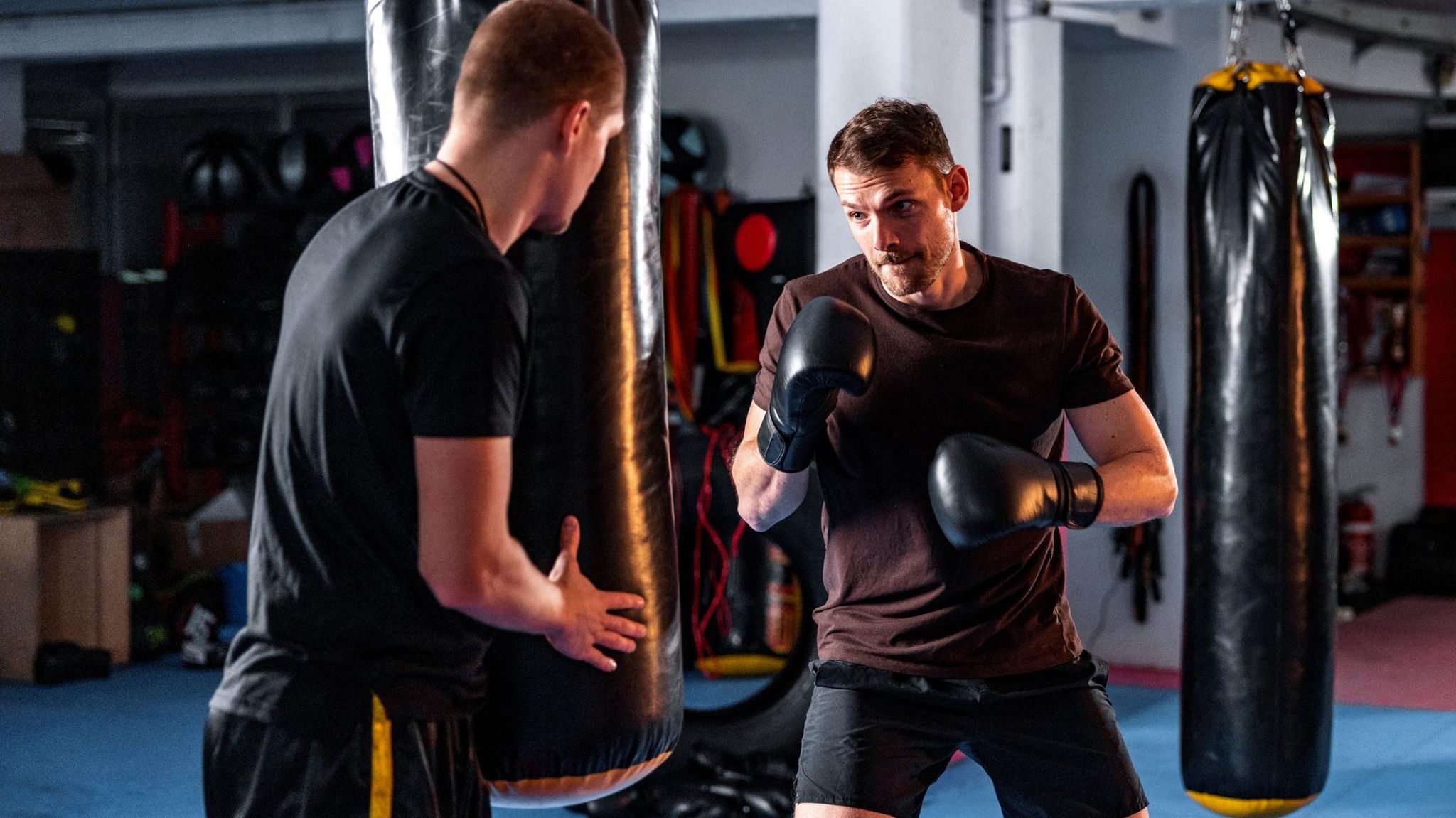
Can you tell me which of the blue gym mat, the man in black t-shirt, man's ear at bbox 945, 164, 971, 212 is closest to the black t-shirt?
the man in black t-shirt

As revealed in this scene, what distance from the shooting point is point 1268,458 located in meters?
3.44

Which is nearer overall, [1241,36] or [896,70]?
[1241,36]

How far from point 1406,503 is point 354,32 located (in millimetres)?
6661

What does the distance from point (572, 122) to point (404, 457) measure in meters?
0.41

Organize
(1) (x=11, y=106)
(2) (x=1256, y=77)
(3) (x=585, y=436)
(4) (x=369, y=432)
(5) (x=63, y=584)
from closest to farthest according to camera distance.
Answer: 1. (4) (x=369, y=432)
2. (3) (x=585, y=436)
3. (2) (x=1256, y=77)
4. (5) (x=63, y=584)
5. (1) (x=11, y=106)

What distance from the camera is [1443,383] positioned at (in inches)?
361

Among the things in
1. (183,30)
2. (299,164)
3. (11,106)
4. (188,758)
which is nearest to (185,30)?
(183,30)

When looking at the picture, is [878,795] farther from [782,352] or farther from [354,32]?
[354,32]

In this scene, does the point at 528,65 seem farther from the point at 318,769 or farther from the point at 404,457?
the point at 318,769

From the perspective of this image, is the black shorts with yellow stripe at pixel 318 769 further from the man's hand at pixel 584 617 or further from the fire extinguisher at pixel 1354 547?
the fire extinguisher at pixel 1354 547

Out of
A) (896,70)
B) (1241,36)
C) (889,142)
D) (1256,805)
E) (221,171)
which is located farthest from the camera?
(221,171)

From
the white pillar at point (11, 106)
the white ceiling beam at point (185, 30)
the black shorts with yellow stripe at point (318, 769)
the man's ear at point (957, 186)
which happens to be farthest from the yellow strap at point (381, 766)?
the white pillar at point (11, 106)

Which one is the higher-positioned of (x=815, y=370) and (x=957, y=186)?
(x=957, y=186)

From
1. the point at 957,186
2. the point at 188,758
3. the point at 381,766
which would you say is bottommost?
the point at 188,758
